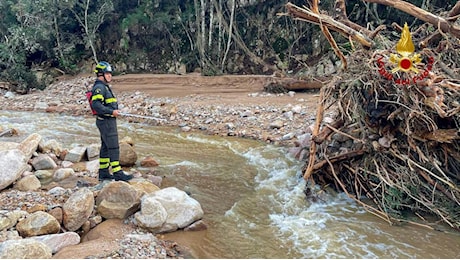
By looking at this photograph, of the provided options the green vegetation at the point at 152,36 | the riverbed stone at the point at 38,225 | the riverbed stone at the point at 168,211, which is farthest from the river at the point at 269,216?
the green vegetation at the point at 152,36

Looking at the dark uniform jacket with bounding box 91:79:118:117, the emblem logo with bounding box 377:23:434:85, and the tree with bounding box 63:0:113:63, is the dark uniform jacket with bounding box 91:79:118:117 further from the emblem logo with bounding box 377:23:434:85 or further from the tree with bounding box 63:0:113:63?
the tree with bounding box 63:0:113:63

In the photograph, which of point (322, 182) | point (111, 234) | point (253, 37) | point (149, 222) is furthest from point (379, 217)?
point (253, 37)

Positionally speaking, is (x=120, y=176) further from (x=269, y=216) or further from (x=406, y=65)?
(x=406, y=65)

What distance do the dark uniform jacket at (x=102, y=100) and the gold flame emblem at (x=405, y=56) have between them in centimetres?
346

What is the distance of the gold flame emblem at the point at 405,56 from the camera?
4004 mm

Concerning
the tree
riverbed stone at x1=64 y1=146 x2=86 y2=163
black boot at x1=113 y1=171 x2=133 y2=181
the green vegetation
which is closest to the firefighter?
black boot at x1=113 y1=171 x2=133 y2=181

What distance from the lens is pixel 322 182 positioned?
518 centimetres

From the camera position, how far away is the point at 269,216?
14.1 ft

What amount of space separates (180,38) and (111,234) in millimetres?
17220

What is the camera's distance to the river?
3.51 meters

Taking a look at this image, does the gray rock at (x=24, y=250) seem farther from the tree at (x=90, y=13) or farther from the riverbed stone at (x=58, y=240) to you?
the tree at (x=90, y=13)

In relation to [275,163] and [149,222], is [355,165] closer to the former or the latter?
[275,163]

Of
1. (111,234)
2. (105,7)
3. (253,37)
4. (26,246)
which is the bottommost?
(111,234)

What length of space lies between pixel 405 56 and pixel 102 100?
367cm
